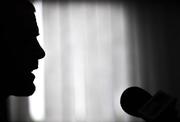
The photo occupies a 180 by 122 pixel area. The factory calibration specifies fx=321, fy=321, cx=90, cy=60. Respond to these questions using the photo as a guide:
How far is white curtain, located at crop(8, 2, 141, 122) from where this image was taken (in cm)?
341

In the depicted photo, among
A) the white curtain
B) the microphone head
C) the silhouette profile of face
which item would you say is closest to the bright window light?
the white curtain

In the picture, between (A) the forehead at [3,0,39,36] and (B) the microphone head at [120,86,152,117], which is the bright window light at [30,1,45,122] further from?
(B) the microphone head at [120,86,152,117]

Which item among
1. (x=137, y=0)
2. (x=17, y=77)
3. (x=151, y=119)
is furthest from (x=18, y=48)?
(x=137, y=0)

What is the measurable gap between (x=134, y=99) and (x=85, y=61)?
241cm

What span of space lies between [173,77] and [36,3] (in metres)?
1.74

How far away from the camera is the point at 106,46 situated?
3543 millimetres

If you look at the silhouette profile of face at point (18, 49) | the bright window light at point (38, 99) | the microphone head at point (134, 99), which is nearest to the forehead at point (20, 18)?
the silhouette profile of face at point (18, 49)

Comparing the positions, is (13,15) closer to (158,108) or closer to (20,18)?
(20,18)

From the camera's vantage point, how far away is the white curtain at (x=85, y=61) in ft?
11.2

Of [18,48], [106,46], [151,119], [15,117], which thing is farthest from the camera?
[106,46]

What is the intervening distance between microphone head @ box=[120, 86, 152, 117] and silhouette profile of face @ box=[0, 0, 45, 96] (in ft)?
1.10

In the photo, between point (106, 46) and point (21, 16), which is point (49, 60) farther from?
point (21, 16)

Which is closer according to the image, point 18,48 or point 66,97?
point 18,48

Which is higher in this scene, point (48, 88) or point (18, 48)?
point (18, 48)
